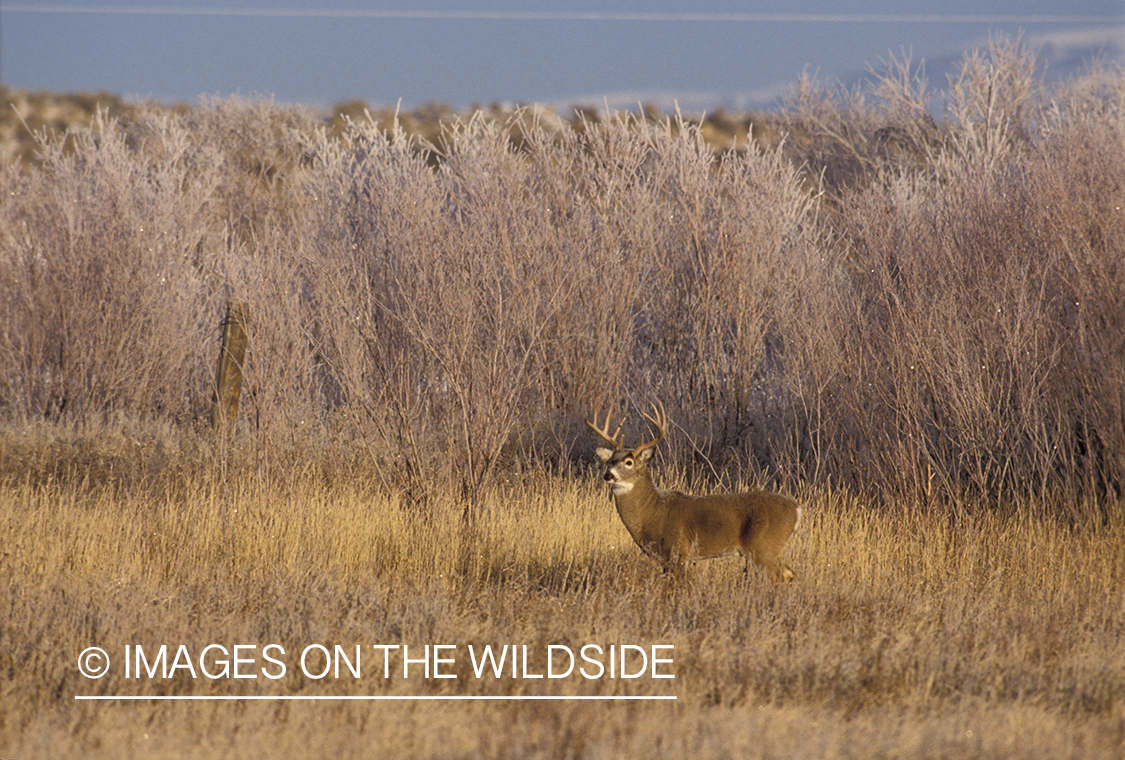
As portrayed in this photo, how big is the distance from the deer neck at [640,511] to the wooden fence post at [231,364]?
3.66 m

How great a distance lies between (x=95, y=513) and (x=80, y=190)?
24.0 ft

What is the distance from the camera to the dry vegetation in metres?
4.45

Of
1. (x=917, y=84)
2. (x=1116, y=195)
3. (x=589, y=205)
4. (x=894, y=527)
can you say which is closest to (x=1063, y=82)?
(x=917, y=84)

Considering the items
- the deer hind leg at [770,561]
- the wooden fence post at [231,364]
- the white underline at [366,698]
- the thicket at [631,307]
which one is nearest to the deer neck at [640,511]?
the deer hind leg at [770,561]

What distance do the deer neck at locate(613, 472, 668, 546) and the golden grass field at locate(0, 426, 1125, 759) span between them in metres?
0.32

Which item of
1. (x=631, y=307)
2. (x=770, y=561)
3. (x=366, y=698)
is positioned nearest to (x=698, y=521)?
(x=770, y=561)

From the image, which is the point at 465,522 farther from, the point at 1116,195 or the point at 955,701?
the point at 1116,195

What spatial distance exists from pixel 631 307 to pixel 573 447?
1551mm

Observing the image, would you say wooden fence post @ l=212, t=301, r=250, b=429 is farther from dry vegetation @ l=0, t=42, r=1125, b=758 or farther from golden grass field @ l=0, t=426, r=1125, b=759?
golden grass field @ l=0, t=426, r=1125, b=759

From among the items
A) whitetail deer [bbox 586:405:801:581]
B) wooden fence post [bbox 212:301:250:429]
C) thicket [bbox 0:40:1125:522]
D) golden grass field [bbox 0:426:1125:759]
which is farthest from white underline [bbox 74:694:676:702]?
wooden fence post [bbox 212:301:250:429]

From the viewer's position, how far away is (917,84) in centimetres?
1836

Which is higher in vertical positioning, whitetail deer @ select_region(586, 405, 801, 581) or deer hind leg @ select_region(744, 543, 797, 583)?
whitetail deer @ select_region(586, 405, 801, 581)

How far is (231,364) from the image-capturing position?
9.82 m

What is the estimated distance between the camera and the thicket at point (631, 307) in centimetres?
740
